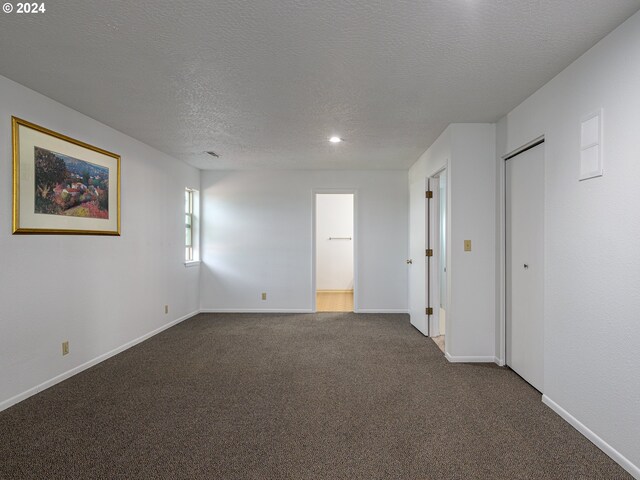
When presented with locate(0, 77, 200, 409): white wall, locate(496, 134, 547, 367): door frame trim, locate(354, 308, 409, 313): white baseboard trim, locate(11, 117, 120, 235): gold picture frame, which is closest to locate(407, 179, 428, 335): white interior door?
locate(354, 308, 409, 313): white baseboard trim

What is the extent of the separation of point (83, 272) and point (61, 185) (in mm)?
797

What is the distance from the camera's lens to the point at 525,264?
10.4 feet

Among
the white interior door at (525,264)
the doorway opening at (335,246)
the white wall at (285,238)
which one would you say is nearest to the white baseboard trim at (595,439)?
the white interior door at (525,264)

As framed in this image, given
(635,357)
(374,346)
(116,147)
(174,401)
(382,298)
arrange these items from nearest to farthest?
(635,357) → (174,401) → (116,147) → (374,346) → (382,298)

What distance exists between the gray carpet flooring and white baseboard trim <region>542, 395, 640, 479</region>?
4cm

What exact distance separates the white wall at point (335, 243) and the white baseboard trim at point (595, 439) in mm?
5799

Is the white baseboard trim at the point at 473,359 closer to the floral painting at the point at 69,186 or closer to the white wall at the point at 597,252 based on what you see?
the white wall at the point at 597,252

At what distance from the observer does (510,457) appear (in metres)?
2.06

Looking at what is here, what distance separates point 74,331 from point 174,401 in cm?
127

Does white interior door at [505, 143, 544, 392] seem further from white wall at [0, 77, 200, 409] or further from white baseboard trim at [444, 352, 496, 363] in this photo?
white wall at [0, 77, 200, 409]

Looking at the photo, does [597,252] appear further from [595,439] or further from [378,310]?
[378,310]

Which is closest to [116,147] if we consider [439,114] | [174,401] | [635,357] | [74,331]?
[74,331]

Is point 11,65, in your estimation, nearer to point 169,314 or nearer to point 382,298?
point 169,314

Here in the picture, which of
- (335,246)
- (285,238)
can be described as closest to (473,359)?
(285,238)
